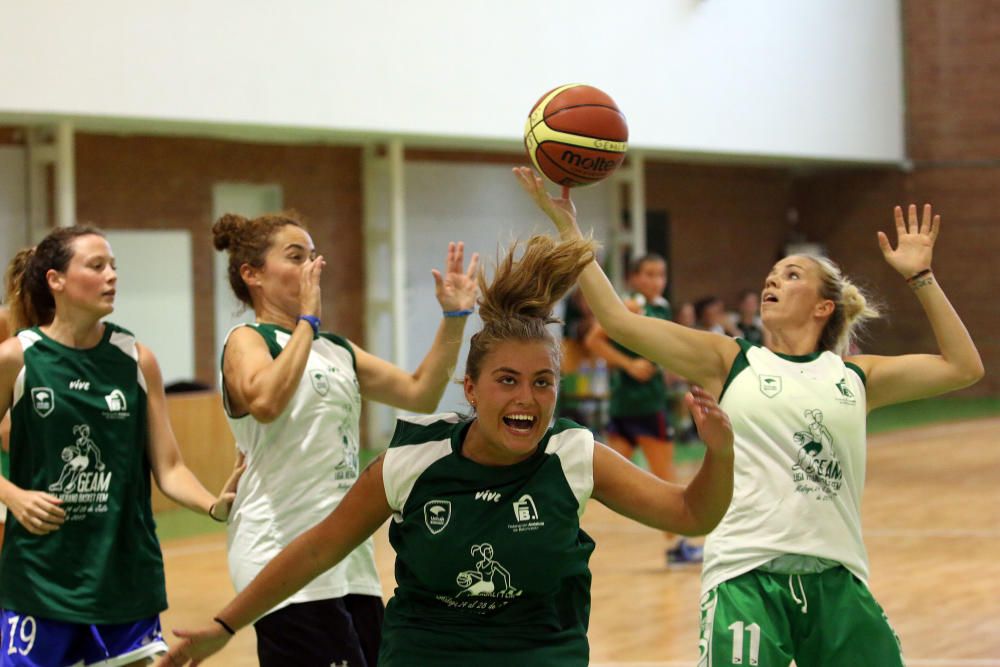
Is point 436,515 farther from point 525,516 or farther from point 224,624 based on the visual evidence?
point 224,624

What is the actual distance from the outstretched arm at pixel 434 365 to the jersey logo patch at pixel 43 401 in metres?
0.80

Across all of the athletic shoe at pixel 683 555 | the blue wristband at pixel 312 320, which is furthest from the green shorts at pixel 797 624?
the athletic shoe at pixel 683 555

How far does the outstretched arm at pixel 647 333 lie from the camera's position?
11.9 ft

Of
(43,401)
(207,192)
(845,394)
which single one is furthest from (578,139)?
(207,192)

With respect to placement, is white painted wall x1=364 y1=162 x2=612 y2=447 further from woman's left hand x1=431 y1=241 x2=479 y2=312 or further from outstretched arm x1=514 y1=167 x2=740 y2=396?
outstretched arm x1=514 y1=167 x2=740 y2=396

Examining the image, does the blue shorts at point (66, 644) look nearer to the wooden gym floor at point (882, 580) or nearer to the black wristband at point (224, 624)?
the black wristband at point (224, 624)

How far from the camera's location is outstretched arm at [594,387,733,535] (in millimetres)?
2463

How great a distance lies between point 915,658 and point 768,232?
12888 millimetres

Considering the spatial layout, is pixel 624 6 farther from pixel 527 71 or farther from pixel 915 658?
pixel 915 658

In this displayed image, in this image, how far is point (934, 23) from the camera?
55.4 ft

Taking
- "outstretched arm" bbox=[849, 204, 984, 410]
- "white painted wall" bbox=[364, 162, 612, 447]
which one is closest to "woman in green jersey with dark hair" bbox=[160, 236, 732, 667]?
A: "outstretched arm" bbox=[849, 204, 984, 410]

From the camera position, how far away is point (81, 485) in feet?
11.6

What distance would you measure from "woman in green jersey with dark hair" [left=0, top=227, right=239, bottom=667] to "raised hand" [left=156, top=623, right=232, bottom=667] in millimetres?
854

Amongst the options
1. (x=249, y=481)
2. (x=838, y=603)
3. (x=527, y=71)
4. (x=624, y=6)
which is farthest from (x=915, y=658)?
(x=624, y=6)
